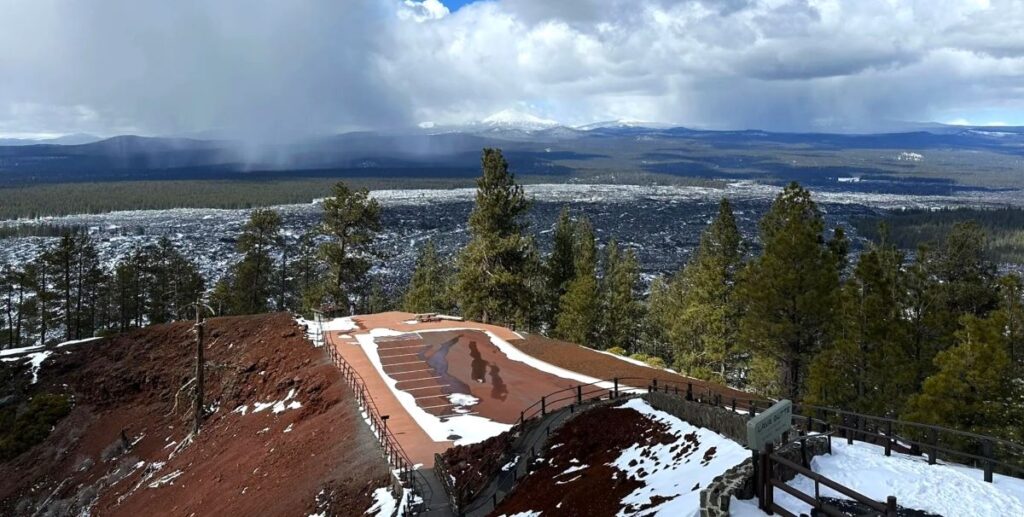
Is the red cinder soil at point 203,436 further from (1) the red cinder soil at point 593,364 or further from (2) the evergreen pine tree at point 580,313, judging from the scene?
(2) the evergreen pine tree at point 580,313

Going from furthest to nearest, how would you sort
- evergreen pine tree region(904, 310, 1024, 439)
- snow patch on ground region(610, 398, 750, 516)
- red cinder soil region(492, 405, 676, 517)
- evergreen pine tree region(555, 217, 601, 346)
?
evergreen pine tree region(555, 217, 601, 346)
evergreen pine tree region(904, 310, 1024, 439)
red cinder soil region(492, 405, 676, 517)
snow patch on ground region(610, 398, 750, 516)

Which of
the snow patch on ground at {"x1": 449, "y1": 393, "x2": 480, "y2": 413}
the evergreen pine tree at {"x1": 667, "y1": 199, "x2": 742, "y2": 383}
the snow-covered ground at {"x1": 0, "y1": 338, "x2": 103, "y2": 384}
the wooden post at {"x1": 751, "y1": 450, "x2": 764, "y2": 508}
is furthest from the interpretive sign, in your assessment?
the snow-covered ground at {"x1": 0, "y1": 338, "x2": 103, "y2": 384}

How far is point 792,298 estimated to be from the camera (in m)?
25.5

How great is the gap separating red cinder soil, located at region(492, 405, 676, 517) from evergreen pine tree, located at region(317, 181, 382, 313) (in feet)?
97.9

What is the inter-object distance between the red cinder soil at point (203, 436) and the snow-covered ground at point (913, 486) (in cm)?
1028

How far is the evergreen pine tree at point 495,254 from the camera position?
4178cm

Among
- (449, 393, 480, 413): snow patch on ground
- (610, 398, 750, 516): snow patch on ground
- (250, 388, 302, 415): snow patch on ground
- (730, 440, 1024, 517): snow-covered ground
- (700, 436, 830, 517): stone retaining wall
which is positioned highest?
(700, 436, 830, 517): stone retaining wall

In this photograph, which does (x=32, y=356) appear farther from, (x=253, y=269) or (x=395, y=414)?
(x=395, y=414)

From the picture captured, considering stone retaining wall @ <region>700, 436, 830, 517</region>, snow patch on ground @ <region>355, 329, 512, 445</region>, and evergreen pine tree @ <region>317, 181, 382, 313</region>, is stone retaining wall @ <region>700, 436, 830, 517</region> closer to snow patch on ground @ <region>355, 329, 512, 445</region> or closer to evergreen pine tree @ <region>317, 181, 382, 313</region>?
snow patch on ground @ <region>355, 329, 512, 445</region>

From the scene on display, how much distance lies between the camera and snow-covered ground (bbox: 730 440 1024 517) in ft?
33.1

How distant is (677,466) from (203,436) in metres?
20.4

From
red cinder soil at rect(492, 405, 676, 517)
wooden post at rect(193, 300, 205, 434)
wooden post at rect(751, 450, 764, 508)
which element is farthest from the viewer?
wooden post at rect(193, 300, 205, 434)

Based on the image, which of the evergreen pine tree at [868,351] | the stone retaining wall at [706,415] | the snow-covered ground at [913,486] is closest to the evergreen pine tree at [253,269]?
the stone retaining wall at [706,415]

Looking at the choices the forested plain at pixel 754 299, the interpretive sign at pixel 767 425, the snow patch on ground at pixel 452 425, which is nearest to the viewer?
the interpretive sign at pixel 767 425
